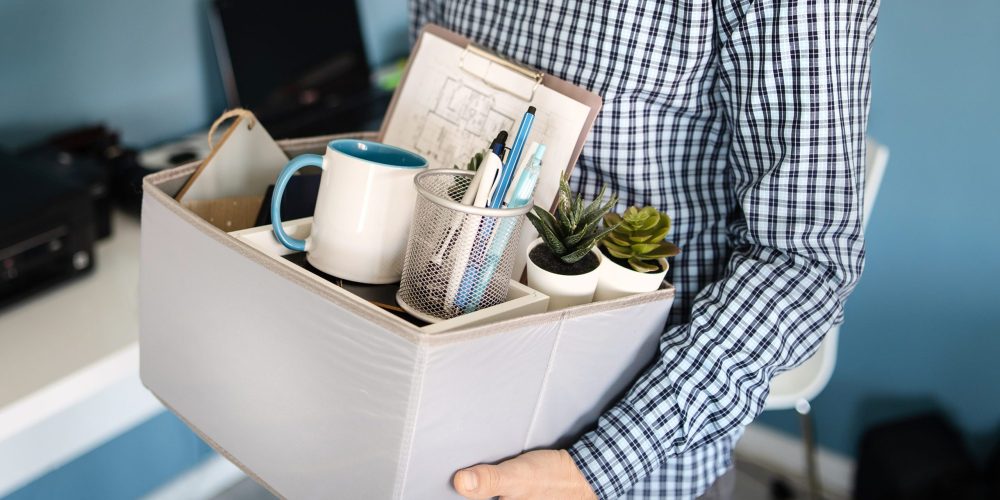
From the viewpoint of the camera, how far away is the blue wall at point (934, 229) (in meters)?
1.71

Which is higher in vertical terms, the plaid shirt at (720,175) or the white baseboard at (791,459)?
the plaid shirt at (720,175)

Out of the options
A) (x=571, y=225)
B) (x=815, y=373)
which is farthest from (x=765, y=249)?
(x=815, y=373)

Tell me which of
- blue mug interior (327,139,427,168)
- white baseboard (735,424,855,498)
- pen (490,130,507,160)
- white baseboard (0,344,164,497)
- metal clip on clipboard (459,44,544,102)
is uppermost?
metal clip on clipboard (459,44,544,102)

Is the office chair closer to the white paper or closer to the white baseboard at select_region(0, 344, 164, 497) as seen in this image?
the white paper

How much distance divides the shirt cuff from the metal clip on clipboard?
0.30 meters

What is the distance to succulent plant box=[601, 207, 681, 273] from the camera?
2.20ft

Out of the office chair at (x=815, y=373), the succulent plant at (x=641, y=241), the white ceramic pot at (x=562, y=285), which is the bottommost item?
the office chair at (x=815, y=373)

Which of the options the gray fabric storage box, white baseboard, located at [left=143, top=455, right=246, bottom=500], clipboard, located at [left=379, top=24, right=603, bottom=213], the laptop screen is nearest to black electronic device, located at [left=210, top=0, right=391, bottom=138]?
the laptop screen

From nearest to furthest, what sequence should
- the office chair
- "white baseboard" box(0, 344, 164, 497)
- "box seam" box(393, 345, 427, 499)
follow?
"box seam" box(393, 345, 427, 499) → "white baseboard" box(0, 344, 164, 497) → the office chair

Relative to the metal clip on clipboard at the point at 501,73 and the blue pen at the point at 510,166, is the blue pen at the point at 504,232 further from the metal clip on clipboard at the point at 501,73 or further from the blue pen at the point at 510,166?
the metal clip on clipboard at the point at 501,73

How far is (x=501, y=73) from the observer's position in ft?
2.46

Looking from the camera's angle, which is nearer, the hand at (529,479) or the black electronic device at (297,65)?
the hand at (529,479)

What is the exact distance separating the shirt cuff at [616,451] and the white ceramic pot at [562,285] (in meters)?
0.13

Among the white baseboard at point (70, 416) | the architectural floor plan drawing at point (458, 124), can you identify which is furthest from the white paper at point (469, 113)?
the white baseboard at point (70, 416)
